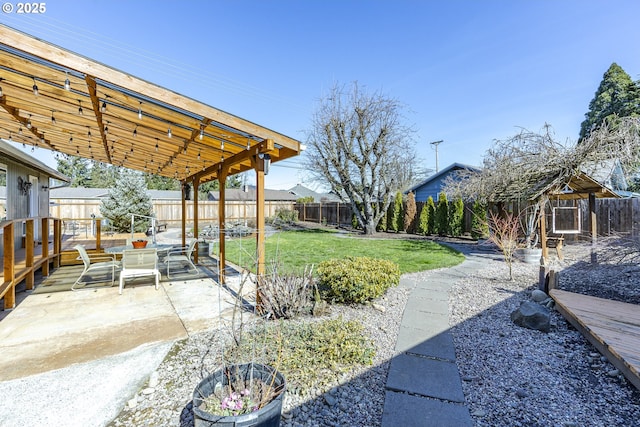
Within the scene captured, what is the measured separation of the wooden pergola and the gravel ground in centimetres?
167

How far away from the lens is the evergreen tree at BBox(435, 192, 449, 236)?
48.2ft

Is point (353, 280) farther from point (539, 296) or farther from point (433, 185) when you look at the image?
point (433, 185)

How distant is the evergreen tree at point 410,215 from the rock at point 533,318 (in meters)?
12.7

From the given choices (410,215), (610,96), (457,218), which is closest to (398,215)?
(410,215)

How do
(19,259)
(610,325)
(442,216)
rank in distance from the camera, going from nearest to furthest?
(610,325) < (19,259) < (442,216)

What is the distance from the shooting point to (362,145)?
48.7ft

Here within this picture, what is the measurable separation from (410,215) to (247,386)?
15156 millimetres

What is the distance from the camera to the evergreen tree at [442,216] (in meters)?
14.7

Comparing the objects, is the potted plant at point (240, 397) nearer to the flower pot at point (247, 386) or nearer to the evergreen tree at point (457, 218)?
the flower pot at point (247, 386)

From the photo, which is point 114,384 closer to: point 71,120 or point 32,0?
point 71,120

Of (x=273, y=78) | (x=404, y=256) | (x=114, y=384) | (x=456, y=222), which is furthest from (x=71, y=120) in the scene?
(x=456, y=222)

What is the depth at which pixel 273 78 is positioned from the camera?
53.1 feet

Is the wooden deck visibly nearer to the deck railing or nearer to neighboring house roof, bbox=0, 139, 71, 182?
the deck railing

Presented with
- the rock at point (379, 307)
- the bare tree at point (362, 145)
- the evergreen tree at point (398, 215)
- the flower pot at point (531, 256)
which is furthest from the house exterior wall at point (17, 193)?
the evergreen tree at point (398, 215)
